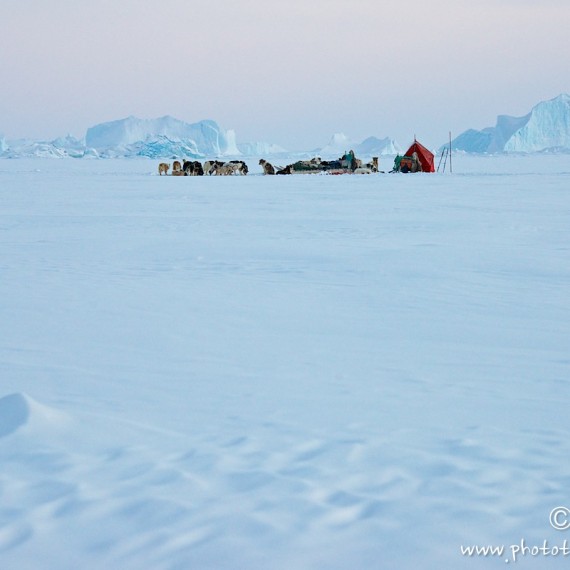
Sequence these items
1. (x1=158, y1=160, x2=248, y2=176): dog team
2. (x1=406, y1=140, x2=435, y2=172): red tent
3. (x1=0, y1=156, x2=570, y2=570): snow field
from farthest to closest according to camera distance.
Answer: (x1=158, y1=160, x2=248, y2=176): dog team → (x1=406, y1=140, x2=435, y2=172): red tent → (x1=0, y1=156, x2=570, y2=570): snow field

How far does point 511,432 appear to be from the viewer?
12.7 ft
